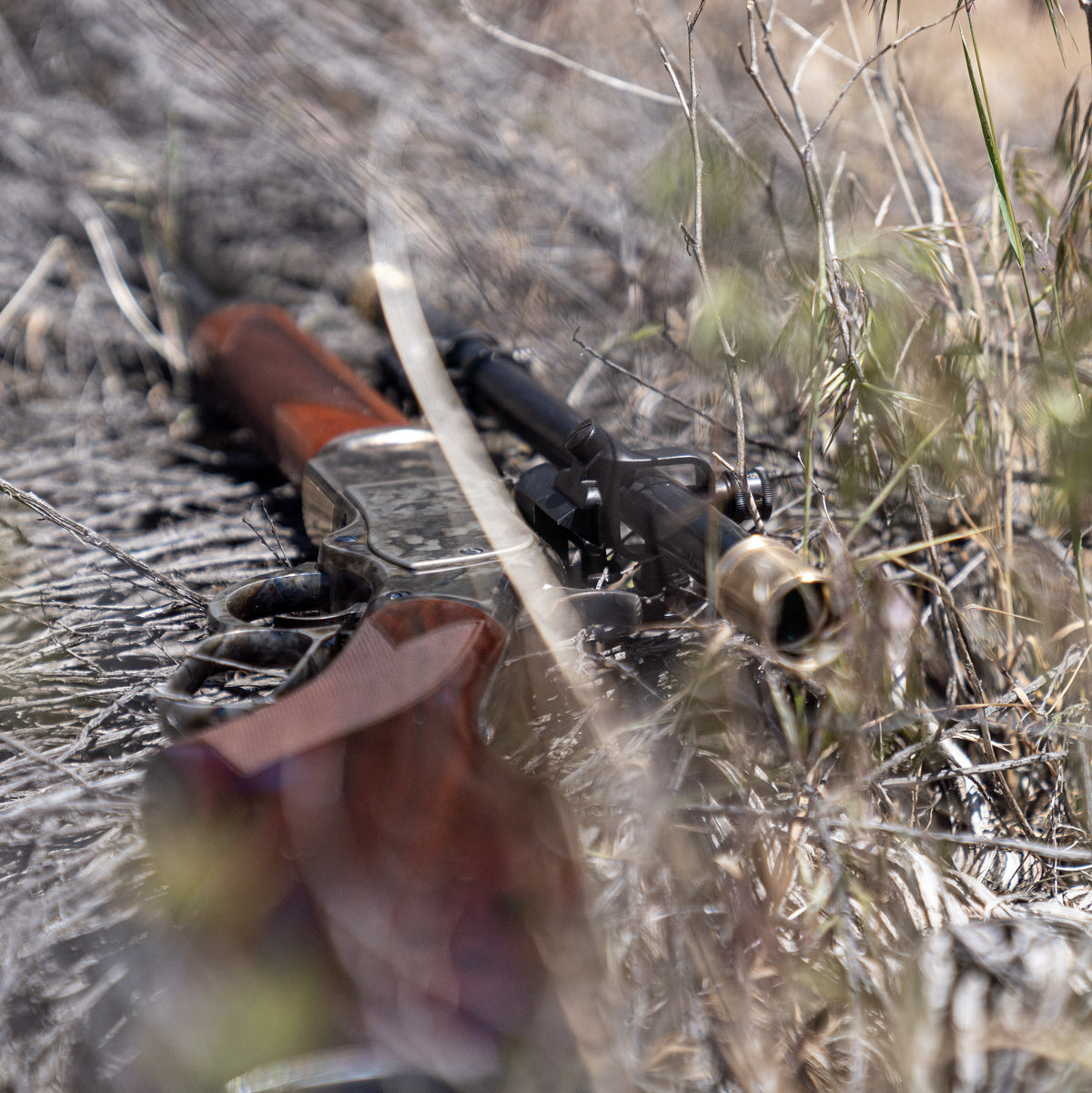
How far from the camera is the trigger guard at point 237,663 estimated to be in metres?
1.28

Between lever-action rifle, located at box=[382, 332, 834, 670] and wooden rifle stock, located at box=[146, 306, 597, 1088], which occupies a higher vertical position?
lever-action rifle, located at box=[382, 332, 834, 670]

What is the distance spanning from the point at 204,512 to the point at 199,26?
2047mm

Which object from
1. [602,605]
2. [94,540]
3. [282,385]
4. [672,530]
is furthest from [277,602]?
[282,385]

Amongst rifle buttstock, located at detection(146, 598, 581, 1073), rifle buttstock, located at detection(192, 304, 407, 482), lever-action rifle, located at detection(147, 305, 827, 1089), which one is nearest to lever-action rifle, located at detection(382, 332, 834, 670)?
lever-action rifle, located at detection(147, 305, 827, 1089)

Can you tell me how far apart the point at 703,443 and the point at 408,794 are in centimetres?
125

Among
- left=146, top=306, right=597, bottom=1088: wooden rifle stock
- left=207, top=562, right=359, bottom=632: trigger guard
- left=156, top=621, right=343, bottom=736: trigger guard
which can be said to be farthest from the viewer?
left=207, top=562, right=359, bottom=632: trigger guard

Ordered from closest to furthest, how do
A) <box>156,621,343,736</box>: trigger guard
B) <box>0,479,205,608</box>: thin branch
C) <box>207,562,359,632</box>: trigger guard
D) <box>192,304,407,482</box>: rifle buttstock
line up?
<box>156,621,343,736</box>: trigger guard
<box>207,562,359,632</box>: trigger guard
<box>0,479,205,608</box>: thin branch
<box>192,304,407,482</box>: rifle buttstock

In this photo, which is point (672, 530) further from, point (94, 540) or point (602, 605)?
point (94, 540)

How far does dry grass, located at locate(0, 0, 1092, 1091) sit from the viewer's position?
1143 millimetres

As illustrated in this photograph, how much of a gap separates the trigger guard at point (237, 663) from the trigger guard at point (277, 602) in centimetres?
4

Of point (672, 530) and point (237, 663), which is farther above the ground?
point (672, 530)

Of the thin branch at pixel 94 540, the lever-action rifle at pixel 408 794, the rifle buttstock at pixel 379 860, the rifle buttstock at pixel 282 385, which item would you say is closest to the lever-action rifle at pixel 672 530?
the lever-action rifle at pixel 408 794

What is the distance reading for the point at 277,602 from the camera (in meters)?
1.67

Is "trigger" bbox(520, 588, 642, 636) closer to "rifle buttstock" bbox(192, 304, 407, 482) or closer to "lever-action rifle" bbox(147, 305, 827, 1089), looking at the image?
"lever-action rifle" bbox(147, 305, 827, 1089)
